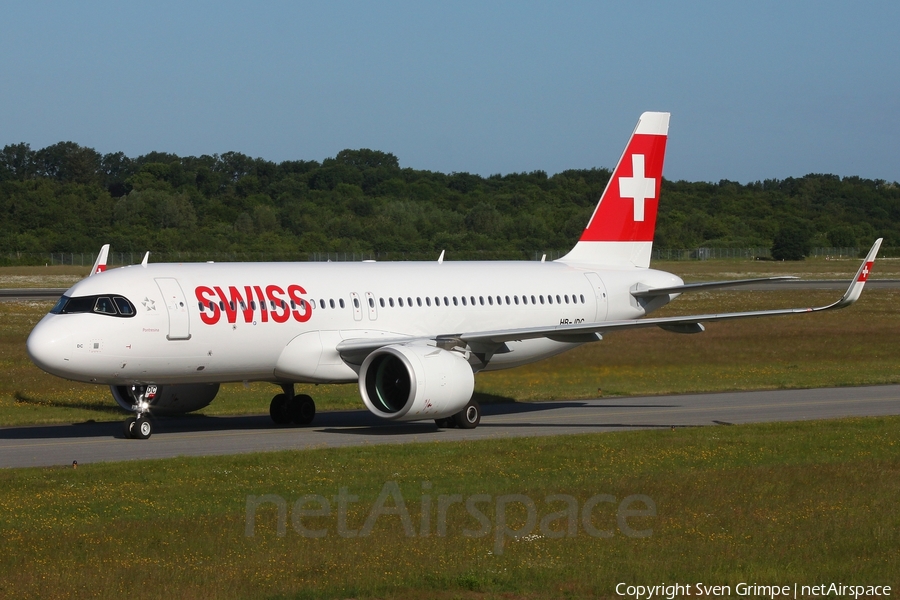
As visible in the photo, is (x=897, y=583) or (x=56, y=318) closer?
(x=897, y=583)

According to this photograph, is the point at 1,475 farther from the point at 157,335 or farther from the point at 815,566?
the point at 815,566

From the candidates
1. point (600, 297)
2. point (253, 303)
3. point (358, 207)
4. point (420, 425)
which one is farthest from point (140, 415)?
point (358, 207)

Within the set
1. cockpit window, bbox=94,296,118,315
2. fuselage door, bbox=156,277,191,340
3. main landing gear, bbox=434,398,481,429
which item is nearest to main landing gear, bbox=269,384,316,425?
main landing gear, bbox=434,398,481,429

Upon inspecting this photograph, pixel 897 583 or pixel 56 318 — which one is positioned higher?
pixel 56 318

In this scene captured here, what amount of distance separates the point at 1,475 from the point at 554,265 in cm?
1721

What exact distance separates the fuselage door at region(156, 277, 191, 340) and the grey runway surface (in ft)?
7.13

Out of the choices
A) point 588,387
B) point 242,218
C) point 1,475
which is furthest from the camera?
point 242,218

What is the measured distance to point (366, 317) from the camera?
90.3 feet

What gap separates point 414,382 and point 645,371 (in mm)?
14728

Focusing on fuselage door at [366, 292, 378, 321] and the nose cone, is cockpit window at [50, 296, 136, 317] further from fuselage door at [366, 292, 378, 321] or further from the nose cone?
fuselage door at [366, 292, 378, 321]

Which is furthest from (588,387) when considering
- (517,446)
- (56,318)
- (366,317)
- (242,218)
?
(242,218)

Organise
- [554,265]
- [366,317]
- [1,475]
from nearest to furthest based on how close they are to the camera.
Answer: [1,475]
[366,317]
[554,265]

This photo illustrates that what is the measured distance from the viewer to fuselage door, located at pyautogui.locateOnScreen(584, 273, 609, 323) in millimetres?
32438

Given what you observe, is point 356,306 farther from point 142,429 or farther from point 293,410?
point 142,429
